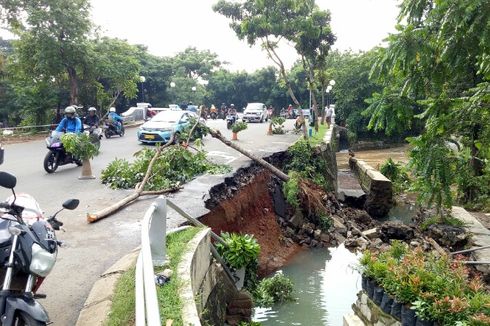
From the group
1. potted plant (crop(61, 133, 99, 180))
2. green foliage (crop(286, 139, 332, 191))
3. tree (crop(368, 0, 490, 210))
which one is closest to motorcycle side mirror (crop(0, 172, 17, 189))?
tree (crop(368, 0, 490, 210))

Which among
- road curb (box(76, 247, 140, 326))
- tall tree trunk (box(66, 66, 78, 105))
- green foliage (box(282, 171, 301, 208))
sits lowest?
green foliage (box(282, 171, 301, 208))

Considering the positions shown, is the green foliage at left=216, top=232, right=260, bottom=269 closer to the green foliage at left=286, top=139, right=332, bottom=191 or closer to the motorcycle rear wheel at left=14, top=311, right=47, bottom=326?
the motorcycle rear wheel at left=14, top=311, right=47, bottom=326

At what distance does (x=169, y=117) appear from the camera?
19906 mm

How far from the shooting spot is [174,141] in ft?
42.7

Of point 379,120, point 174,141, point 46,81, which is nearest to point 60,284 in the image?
point 379,120

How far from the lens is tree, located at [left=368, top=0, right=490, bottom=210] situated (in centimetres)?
571

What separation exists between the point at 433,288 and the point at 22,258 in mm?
4130

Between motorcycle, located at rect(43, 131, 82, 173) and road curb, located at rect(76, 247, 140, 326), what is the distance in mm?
7197

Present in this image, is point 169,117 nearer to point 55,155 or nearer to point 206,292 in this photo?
point 55,155

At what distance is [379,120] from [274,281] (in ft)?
13.5

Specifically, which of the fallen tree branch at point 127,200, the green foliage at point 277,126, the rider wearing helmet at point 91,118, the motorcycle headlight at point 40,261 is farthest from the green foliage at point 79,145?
the green foliage at point 277,126

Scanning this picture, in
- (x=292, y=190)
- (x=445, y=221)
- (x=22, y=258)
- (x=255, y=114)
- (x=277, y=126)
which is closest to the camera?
(x=22, y=258)

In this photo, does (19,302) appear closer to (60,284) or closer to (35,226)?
(35,226)

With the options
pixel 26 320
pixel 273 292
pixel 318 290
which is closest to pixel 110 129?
pixel 318 290
